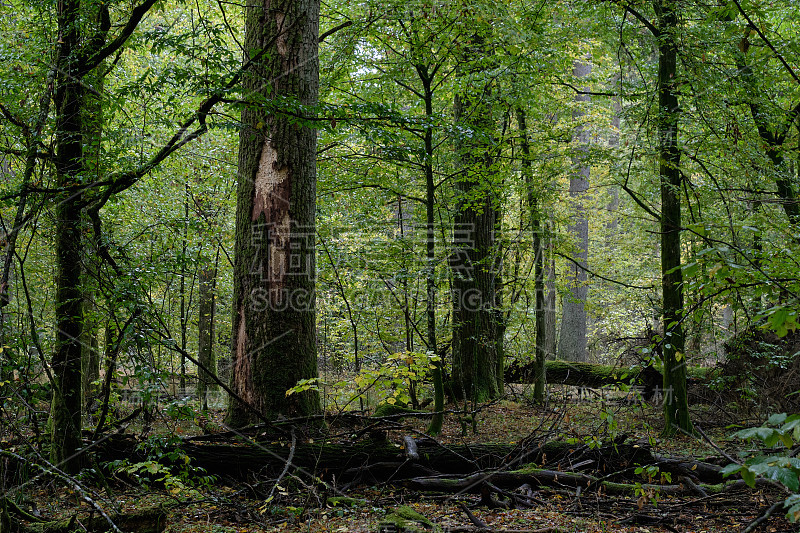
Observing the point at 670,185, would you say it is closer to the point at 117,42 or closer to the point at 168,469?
the point at 117,42

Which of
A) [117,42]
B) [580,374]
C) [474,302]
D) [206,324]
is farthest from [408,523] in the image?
[580,374]

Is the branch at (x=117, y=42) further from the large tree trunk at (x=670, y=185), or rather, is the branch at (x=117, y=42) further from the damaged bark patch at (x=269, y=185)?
the large tree trunk at (x=670, y=185)

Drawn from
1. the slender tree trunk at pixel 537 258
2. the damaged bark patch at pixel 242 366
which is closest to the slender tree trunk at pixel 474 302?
the slender tree trunk at pixel 537 258

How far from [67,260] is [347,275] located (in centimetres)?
514

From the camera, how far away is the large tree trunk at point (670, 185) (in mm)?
7273

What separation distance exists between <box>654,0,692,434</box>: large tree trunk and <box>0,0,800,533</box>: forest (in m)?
0.06

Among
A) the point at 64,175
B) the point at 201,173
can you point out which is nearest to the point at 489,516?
the point at 64,175

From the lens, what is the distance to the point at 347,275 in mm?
8961

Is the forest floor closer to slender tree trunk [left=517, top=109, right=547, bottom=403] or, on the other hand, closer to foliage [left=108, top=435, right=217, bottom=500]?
foliage [left=108, top=435, right=217, bottom=500]

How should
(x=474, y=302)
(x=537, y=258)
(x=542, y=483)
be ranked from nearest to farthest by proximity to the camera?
1. (x=542, y=483)
2. (x=474, y=302)
3. (x=537, y=258)

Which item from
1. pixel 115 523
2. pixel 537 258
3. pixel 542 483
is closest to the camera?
pixel 115 523

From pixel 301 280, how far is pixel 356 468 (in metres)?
2.03

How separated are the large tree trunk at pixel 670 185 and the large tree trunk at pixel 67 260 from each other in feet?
22.3

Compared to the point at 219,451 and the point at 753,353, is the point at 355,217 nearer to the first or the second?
the point at 219,451
